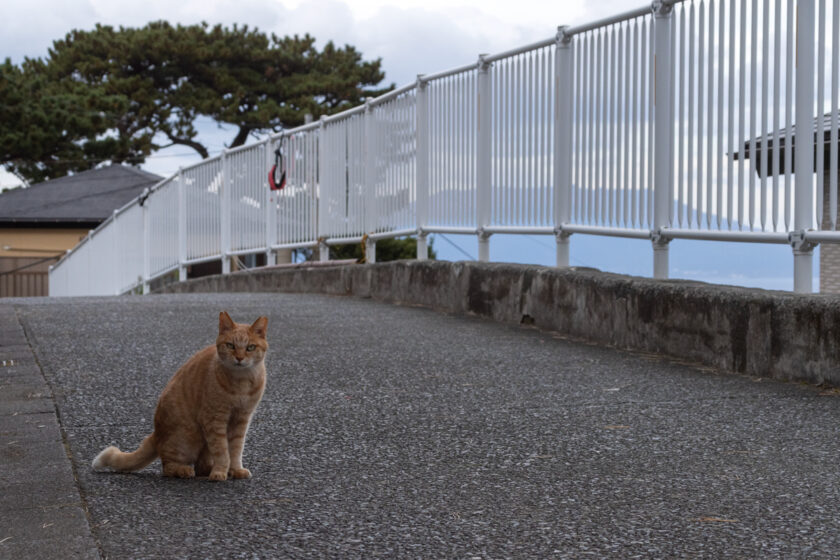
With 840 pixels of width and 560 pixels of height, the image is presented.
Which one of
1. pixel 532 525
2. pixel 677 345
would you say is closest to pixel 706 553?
pixel 532 525

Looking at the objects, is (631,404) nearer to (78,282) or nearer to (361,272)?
(361,272)

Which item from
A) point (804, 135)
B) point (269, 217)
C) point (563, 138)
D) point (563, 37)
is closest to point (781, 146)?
point (804, 135)

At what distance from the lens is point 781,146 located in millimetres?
5492

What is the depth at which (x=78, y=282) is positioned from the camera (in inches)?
982

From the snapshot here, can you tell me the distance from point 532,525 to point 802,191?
3103mm

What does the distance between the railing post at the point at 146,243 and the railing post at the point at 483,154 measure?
12.3m

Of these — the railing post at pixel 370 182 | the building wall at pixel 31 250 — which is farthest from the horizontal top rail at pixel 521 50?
the building wall at pixel 31 250

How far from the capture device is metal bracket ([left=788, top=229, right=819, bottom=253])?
537cm

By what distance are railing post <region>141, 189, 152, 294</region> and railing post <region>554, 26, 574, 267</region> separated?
13429mm

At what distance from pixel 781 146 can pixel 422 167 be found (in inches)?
189

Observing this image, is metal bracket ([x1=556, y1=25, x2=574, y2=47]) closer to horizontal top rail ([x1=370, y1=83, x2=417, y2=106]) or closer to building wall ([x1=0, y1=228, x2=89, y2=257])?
horizontal top rail ([x1=370, y1=83, x2=417, y2=106])

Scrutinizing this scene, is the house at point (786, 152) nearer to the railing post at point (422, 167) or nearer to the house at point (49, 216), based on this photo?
the railing post at point (422, 167)

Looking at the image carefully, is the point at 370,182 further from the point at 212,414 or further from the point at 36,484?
the point at 36,484

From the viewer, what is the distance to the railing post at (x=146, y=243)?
19719mm
